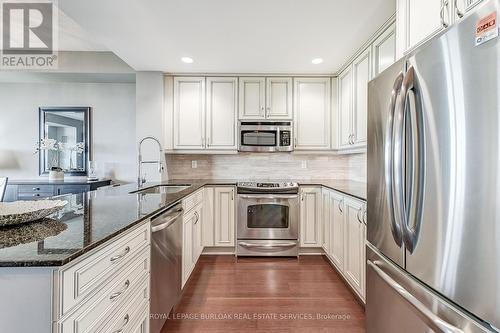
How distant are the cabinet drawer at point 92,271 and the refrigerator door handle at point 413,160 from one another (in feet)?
3.87

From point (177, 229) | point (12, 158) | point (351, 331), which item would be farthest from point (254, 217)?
point (12, 158)

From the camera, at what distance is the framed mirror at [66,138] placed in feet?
12.8

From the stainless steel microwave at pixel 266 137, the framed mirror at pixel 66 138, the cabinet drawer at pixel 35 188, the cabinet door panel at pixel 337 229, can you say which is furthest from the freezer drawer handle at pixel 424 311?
the framed mirror at pixel 66 138

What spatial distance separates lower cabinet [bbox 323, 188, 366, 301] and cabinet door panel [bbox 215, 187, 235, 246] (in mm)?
1127

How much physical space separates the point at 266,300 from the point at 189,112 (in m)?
2.46

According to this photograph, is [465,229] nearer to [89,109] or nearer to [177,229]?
[177,229]

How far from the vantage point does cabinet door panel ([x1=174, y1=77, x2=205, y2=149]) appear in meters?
3.46

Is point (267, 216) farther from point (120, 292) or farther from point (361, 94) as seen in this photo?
point (120, 292)

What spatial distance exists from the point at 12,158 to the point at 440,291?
5.31 metres

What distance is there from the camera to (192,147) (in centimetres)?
347

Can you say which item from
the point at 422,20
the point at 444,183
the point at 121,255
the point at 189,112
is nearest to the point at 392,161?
the point at 444,183

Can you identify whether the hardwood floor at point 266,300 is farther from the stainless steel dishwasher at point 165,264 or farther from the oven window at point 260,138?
the oven window at point 260,138

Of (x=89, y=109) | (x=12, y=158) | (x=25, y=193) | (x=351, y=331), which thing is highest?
(x=89, y=109)

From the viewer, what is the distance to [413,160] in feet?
3.31
